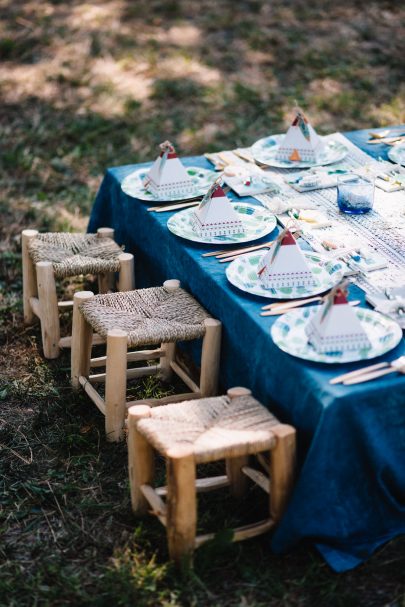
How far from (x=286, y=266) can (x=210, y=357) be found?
17.5 inches

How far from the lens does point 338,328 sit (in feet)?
8.32

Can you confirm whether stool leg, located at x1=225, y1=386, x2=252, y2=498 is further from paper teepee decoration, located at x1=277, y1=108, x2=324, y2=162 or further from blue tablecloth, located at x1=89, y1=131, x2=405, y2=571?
paper teepee decoration, located at x1=277, y1=108, x2=324, y2=162

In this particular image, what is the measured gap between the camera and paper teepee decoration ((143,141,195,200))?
3.62 meters

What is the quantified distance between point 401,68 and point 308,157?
3.55 m

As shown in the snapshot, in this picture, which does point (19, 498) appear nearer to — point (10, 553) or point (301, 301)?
point (10, 553)

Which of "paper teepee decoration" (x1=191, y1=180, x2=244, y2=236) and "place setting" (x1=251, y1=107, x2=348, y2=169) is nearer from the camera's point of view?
"paper teepee decoration" (x1=191, y1=180, x2=244, y2=236)

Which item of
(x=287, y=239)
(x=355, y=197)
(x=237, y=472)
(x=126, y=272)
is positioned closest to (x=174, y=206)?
(x=126, y=272)

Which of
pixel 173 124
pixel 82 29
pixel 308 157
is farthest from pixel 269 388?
pixel 82 29

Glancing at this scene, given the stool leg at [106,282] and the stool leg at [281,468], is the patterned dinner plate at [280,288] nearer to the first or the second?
the stool leg at [281,468]

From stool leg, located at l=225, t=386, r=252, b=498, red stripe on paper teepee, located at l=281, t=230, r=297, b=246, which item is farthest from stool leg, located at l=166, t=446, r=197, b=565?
red stripe on paper teepee, located at l=281, t=230, r=297, b=246

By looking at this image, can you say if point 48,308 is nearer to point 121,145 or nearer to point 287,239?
point 287,239

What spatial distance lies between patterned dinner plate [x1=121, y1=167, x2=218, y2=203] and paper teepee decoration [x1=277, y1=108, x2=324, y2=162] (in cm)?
35

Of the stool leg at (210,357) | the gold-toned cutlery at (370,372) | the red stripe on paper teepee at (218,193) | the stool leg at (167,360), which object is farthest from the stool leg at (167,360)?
the gold-toned cutlery at (370,372)

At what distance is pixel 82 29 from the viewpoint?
750 cm
